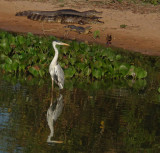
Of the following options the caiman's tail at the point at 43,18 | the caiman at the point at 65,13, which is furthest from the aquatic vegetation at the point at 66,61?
the caiman at the point at 65,13

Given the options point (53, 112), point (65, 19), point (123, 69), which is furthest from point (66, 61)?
point (65, 19)

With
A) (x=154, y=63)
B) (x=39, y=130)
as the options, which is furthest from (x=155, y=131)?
(x=154, y=63)

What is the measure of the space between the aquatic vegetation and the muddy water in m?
0.65

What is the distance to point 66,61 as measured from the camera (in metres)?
14.6

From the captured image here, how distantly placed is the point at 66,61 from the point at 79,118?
461 cm

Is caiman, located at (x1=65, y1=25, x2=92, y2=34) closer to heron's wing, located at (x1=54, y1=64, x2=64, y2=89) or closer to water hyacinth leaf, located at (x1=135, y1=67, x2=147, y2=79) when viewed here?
water hyacinth leaf, located at (x1=135, y1=67, x2=147, y2=79)

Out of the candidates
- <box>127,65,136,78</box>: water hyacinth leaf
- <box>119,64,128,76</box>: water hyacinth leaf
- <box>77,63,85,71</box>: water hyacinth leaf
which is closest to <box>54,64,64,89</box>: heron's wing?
<box>77,63,85,71</box>: water hyacinth leaf

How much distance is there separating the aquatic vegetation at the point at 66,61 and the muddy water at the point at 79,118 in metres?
0.65

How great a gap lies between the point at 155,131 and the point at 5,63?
575 centimetres

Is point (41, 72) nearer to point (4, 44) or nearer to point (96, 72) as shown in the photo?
point (96, 72)

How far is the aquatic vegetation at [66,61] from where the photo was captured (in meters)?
14.0

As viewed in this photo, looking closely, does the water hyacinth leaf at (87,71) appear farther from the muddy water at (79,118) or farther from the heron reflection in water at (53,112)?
the heron reflection in water at (53,112)

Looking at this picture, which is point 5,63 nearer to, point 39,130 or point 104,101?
point 104,101

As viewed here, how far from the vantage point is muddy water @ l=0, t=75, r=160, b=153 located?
856 centimetres
